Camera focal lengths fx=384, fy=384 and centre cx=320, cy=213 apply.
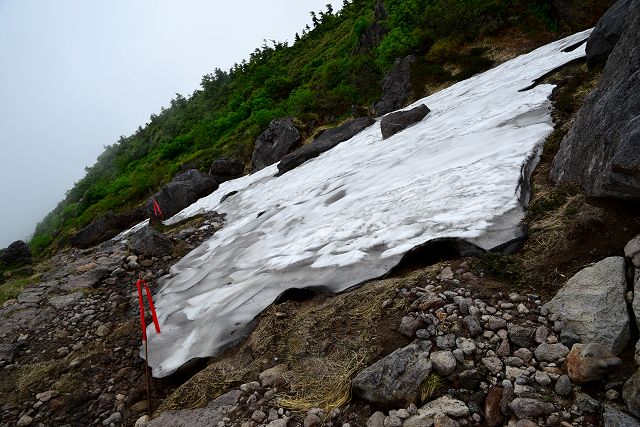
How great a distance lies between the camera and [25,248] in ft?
38.3

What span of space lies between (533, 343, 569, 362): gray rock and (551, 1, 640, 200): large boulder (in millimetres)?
1582

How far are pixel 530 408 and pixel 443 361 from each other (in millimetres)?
590

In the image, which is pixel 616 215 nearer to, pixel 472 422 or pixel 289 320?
pixel 472 422

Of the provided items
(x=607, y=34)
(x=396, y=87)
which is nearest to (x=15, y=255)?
(x=396, y=87)

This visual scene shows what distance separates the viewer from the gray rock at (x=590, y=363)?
2258mm

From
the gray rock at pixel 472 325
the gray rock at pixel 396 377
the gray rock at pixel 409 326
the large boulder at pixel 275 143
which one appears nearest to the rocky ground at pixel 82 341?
the gray rock at pixel 396 377

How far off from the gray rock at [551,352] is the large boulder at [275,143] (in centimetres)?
1507

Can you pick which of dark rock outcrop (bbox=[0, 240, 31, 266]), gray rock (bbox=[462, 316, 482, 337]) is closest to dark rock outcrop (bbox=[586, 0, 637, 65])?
gray rock (bbox=[462, 316, 482, 337])

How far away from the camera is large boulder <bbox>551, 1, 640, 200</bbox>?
3.21 m

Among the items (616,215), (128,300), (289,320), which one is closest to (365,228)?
(289,320)

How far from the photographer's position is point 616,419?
2029mm

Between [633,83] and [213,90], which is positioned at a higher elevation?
[213,90]

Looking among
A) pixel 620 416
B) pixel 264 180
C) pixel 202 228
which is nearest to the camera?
pixel 620 416

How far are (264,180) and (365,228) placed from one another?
832 centimetres
